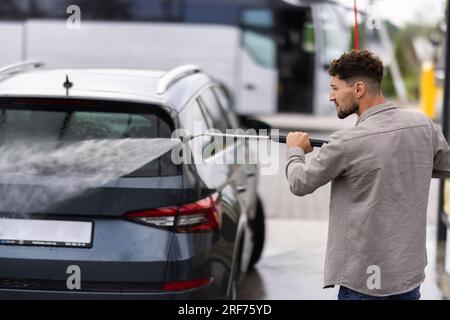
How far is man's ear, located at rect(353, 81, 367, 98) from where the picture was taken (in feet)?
10.1

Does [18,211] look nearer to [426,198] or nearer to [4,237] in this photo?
[4,237]

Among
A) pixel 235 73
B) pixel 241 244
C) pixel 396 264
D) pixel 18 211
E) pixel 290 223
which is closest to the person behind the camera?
pixel 396 264

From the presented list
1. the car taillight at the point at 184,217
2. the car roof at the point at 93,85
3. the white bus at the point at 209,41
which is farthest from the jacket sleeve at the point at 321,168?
the white bus at the point at 209,41

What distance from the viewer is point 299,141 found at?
3.16 m

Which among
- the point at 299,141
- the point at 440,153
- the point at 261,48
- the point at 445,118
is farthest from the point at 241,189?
the point at 261,48

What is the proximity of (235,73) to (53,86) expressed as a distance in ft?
50.8

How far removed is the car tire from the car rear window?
2.63m

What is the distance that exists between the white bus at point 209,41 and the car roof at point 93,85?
47.4 ft

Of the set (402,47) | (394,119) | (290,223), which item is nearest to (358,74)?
(394,119)

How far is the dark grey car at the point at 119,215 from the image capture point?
3.91 meters

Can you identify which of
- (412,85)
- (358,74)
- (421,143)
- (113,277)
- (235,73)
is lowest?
(113,277)

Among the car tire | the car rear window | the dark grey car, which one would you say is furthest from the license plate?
the car tire

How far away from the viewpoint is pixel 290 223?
29.9ft

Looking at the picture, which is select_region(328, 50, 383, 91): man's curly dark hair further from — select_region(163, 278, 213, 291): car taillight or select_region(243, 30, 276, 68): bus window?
select_region(243, 30, 276, 68): bus window
